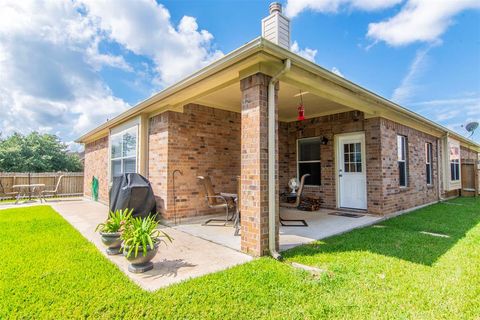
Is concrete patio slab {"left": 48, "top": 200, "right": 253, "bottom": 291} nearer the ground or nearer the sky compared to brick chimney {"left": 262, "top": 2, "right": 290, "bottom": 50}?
nearer the ground

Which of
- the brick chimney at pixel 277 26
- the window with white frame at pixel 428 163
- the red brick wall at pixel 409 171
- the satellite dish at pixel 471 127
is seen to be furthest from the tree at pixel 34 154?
the satellite dish at pixel 471 127

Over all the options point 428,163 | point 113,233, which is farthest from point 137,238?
point 428,163

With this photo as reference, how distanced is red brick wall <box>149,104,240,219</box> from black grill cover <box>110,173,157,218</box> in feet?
1.59

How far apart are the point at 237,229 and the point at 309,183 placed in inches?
162

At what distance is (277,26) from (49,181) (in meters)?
15.9

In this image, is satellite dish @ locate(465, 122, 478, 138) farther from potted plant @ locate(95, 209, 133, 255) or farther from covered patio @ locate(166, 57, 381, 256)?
potted plant @ locate(95, 209, 133, 255)

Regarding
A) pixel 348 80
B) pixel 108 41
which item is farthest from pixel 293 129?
pixel 108 41

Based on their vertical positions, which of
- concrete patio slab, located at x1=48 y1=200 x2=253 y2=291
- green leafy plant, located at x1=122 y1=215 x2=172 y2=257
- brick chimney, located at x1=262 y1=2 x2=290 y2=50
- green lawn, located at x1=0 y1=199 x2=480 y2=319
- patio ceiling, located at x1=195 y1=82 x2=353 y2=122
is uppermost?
brick chimney, located at x1=262 y1=2 x2=290 y2=50

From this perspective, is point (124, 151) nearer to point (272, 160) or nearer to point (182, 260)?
point (182, 260)

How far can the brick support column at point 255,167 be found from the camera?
11.7 ft

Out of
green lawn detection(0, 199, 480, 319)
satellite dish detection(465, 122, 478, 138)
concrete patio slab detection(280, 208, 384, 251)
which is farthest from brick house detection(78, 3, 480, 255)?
satellite dish detection(465, 122, 478, 138)

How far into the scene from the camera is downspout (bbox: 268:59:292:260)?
3.61m

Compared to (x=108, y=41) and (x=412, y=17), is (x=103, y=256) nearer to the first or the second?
(x=108, y=41)

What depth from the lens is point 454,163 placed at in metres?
11.8
